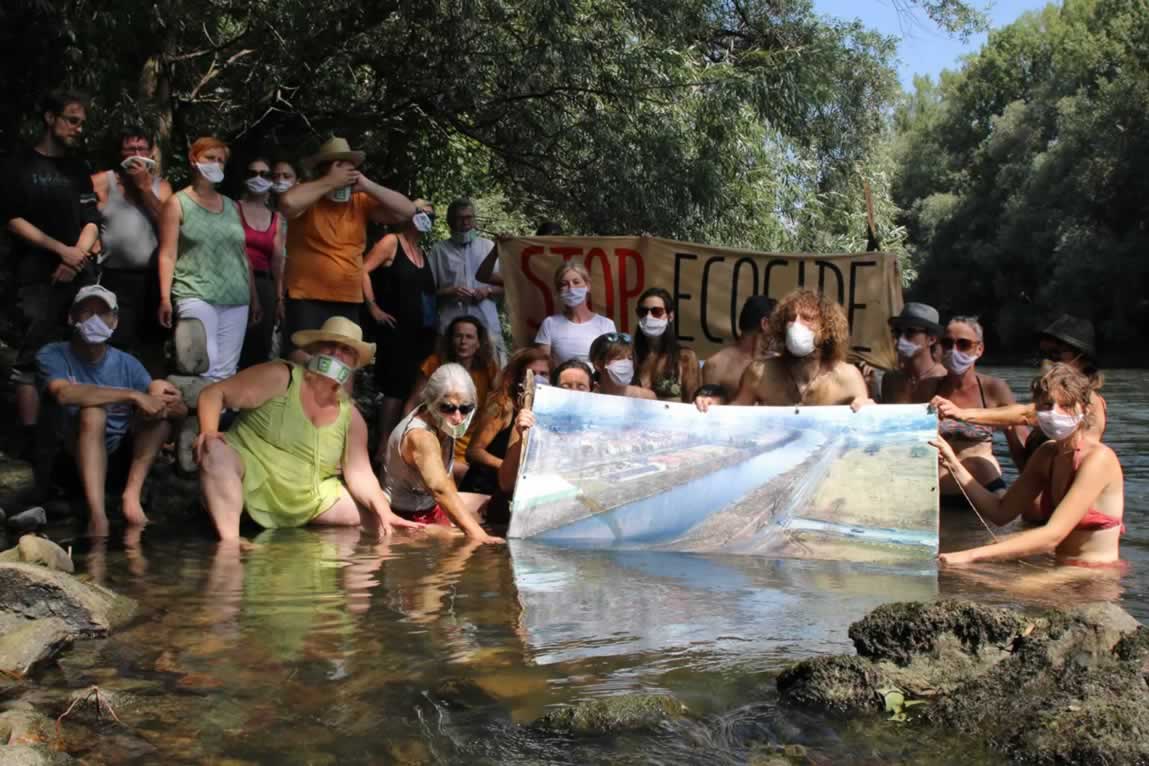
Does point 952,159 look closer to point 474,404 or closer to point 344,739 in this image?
point 474,404

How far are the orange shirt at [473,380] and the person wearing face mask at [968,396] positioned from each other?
2.85 m

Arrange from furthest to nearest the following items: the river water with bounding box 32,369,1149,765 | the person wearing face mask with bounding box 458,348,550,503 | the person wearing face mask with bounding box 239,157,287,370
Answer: the person wearing face mask with bounding box 239,157,287,370, the person wearing face mask with bounding box 458,348,550,503, the river water with bounding box 32,369,1149,765

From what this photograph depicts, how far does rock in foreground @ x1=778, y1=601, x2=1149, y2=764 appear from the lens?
4.38 m

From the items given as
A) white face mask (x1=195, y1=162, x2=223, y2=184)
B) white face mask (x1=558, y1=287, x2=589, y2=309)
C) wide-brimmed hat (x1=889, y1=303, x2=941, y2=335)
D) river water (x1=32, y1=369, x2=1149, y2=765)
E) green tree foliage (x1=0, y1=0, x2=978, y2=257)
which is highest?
green tree foliage (x1=0, y1=0, x2=978, y2=257)

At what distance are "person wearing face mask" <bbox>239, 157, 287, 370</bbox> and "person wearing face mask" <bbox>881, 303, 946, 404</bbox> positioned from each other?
4.28 metres

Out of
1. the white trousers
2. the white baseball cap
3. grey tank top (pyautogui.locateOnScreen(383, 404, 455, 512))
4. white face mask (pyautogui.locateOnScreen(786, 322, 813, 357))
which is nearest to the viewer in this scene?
white face mask (pyautogui.locateOnScreen(786, 322, 813, 357))

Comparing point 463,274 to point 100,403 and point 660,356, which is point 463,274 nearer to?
point 660,356

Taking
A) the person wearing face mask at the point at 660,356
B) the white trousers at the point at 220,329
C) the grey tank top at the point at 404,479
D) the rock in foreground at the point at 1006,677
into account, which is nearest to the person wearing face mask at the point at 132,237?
the white trousers at the point at 220,329

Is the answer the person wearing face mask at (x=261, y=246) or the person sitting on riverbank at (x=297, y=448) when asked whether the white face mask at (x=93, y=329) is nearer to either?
the person sitting on riverbank at (x=297, y=448)

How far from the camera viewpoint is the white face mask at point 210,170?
910 cm

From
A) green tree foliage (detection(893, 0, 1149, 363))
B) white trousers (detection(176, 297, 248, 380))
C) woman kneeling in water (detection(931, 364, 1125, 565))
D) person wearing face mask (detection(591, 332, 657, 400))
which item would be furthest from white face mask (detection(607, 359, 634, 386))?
green tree foliage (detection(893, 0, 1149, 363))

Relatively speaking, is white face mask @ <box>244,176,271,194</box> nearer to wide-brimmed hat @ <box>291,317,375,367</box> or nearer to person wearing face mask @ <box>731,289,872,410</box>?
wide-brimmed hat @ <box>291,317,375,367</box>

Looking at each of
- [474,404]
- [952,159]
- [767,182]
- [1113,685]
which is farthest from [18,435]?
[952,159]

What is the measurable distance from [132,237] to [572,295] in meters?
2.85
